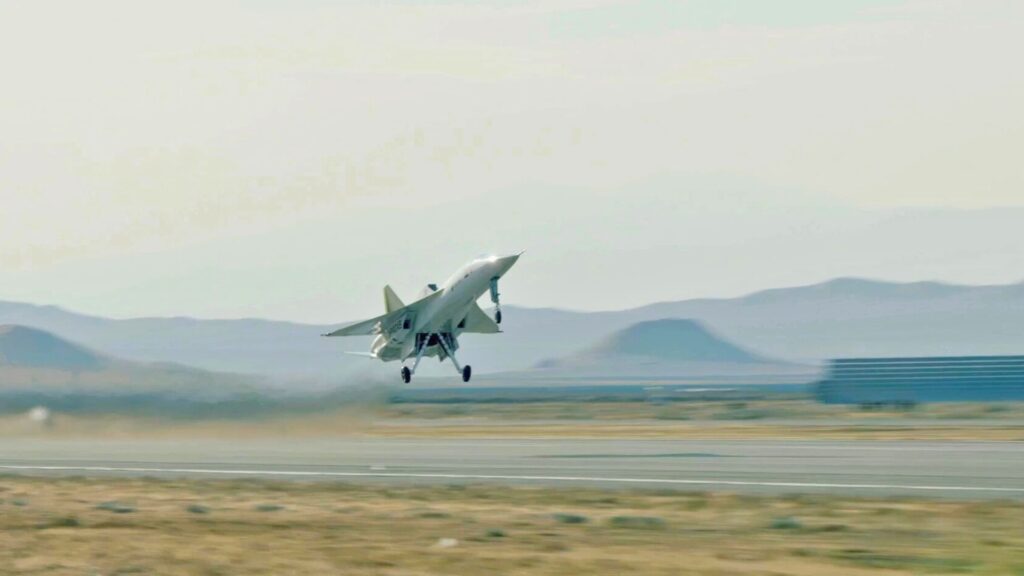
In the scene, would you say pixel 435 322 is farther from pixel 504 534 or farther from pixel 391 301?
pixel 504 534

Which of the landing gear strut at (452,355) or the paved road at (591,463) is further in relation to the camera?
the landing gear strut at (452,355)

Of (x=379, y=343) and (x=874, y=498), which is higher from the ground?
(x=379, y=343)

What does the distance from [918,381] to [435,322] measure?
42910 mm

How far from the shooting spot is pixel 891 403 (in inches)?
3578

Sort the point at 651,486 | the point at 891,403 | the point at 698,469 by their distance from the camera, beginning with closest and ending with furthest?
the point at 651,486 < the point at 698,469 < the point at 891,403

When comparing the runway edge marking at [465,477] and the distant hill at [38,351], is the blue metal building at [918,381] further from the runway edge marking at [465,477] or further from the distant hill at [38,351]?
the runway edge marking at [465,477]

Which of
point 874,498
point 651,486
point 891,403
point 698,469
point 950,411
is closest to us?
point 874,498

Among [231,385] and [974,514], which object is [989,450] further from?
[231,385]

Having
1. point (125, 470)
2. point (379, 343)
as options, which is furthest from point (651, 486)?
point (379, 343)

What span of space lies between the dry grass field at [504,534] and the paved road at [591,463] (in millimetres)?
2898

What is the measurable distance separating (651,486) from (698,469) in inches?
183

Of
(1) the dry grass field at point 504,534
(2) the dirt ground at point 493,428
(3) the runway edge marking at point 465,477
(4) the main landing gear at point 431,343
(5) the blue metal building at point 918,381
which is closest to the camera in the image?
(1) the dry grass field at point 504,534

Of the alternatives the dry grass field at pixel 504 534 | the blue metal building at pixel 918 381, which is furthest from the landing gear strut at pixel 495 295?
the blue metal building at pixel 918 381

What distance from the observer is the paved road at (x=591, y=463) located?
111 ft
